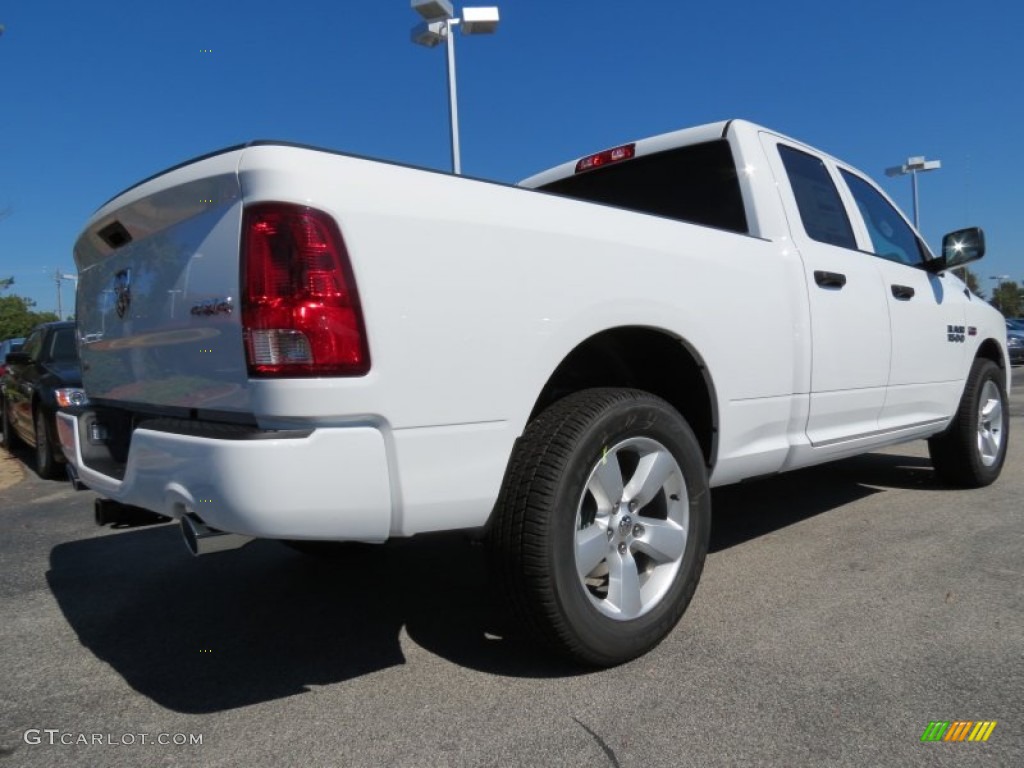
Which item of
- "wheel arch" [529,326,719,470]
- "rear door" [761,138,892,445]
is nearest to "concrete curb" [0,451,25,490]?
"wheel arch" [529,326,719,470]

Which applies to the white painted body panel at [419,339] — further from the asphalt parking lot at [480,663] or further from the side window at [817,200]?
the side window at [817,200]

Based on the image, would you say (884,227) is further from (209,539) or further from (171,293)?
(209,539)

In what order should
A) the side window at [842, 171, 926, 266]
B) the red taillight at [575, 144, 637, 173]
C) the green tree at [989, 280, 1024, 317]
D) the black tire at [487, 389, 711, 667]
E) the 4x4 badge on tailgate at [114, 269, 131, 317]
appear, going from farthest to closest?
the green tree at [989, 280, 1024, 317] → the side window at [842, 171, 926, 266] → the red taillight at [575, 144, 637, 173] → the 4x4 badge on tailgate at [114, 269, 131, 317] → the black tire at [487, 389, 711, 667]

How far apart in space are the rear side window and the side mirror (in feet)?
5.79

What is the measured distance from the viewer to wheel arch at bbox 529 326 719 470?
9.06 ft

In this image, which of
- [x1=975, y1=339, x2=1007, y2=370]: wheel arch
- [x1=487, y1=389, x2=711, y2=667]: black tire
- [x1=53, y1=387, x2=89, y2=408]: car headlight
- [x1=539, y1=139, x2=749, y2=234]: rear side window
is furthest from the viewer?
[x1=53, y1=387, x2=89, y2=408]: car headlight

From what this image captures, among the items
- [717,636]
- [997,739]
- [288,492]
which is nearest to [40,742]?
[288,492]

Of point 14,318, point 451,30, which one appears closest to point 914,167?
point 451,30

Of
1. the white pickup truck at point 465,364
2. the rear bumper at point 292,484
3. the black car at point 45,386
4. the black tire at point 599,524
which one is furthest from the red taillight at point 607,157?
the black car at point 45,386

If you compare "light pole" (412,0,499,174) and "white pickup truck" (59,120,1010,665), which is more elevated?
"light pole" (412,0,499,174)

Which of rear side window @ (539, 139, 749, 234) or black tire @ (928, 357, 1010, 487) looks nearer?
rear side window @ (539, 139, 749, 234)

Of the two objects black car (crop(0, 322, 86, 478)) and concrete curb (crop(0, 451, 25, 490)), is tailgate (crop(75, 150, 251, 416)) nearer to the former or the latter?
black car (crop(0, 322, 86, 478))

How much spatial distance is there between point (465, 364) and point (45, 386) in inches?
250

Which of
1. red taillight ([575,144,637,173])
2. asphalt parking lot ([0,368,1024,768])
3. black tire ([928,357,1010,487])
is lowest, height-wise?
asphalt parking lot ([0,368,1024,768])
